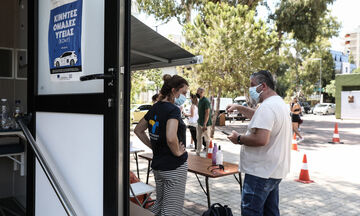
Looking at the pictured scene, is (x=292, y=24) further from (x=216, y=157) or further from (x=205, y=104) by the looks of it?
(x=216, y=157)

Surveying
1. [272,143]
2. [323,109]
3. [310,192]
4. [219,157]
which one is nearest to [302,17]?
[310,192]

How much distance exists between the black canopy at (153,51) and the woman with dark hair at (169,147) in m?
0.81

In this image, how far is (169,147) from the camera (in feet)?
10.2

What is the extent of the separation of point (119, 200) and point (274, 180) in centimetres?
177

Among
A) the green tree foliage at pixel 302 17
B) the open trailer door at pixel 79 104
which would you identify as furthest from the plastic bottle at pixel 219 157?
the green tree foliage at pixel 302 17

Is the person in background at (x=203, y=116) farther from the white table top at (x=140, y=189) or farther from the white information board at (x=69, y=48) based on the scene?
the white information board at (x=69, y=48)

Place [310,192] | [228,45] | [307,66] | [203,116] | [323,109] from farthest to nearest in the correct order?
1. [307,66]
2. [323,109]
3. [228,45]
4. [203,116]
5. [310,192]

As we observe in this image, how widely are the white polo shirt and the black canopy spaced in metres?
1.63

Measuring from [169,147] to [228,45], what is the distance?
33.0 ft

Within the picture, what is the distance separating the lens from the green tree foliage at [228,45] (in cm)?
1250

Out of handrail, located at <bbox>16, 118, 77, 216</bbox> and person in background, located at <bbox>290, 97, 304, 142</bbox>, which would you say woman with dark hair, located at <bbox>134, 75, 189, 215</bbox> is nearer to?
handrail, located at <bbox>16, 118, 77, 216</bbox>

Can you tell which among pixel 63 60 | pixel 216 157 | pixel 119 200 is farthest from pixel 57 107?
pixel 216 157

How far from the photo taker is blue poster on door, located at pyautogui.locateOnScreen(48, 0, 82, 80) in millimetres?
1960

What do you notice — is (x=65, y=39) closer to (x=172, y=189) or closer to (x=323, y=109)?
(x=172, y=189)
